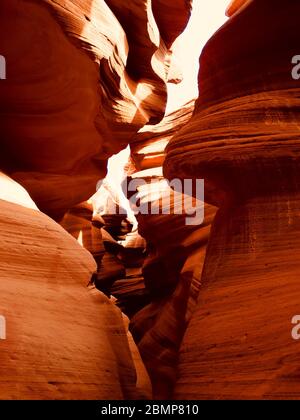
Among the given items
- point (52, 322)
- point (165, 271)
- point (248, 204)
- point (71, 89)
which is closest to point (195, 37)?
point (165, 271)

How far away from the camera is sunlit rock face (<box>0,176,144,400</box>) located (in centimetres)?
257

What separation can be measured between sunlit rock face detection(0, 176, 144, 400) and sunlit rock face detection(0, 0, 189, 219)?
0.72 meters

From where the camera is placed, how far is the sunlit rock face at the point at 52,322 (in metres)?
2.57

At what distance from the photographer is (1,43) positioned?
11.5 ft

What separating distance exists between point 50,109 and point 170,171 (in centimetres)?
121

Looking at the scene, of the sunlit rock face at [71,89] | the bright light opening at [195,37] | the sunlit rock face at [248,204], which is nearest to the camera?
the sunlit rock face at [248,204]

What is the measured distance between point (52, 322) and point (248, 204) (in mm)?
1115

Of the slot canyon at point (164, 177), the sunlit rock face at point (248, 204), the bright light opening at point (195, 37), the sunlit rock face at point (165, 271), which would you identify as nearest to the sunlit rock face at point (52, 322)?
the slot canyon at point (164, 177)

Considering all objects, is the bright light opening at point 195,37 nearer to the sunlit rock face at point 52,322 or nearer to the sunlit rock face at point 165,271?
the sunlit rock face at point 165,271

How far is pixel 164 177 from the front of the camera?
3.63m

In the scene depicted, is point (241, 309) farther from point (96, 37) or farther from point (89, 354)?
point (96, 37)

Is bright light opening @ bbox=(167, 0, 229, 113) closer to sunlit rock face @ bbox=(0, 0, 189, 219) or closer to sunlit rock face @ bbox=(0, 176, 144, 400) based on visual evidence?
sunlit rock face @ bbox=(0, 0, 189, 219)

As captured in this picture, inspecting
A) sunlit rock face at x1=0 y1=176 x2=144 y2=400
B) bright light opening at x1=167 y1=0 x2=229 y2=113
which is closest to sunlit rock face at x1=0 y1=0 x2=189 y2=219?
sunlit rock face at x1=0 y1=176 x2=144 y2=400

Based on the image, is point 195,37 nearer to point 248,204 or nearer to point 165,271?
point 165,271
